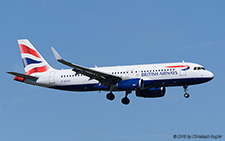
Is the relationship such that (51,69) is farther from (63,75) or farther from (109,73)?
(109,73)

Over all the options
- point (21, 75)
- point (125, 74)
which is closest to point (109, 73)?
point (125, 74)

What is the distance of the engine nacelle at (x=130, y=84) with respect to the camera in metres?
54.6

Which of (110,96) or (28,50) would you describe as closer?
(110,96)

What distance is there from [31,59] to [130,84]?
54.3ft

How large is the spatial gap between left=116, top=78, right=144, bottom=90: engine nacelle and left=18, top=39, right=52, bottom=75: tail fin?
12.1m

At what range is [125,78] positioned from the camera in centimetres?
5622

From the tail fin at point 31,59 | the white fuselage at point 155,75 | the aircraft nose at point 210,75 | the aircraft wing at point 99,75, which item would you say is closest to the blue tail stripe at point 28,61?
the tail fin at point 31,59

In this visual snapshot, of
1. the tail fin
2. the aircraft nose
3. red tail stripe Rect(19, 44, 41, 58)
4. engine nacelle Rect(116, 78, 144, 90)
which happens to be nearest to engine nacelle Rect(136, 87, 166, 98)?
engine nacelle Rect(116, 78, 144, 90)

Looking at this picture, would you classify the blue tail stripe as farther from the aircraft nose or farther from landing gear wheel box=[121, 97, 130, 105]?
the aircraft nose

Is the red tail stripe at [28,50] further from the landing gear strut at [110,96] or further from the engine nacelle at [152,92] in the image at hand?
the engine nacelle at [152,92]

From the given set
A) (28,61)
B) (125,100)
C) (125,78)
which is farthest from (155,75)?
(28,61)

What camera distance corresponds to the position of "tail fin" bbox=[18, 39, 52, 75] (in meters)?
63.1

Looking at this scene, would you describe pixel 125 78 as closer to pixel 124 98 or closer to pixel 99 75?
pixel 99 75

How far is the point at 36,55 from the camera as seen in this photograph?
64.6 meters
